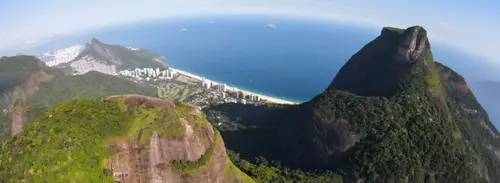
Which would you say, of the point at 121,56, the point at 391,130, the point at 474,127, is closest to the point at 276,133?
the point at 391,130

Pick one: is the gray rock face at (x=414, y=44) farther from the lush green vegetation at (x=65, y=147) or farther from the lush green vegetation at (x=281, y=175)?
the lush green vegetation at (x=65, y=147)

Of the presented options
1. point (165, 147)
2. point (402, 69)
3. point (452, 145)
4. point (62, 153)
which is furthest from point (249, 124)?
point (62, 153)

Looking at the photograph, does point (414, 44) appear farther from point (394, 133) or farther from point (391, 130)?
point (394, 133)

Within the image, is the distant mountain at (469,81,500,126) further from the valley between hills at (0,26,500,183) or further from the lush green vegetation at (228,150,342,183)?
the lush green vegetation at (228,150,342,183)

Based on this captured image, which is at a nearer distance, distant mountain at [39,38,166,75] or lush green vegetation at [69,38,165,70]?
distant mountain at [39,38,166,75]

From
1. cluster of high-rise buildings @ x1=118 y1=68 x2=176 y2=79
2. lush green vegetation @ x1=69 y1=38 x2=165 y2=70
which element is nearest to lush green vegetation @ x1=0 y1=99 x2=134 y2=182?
cluster of high-rise buildings @ x1=118 y1=68 x2=176 y2=79

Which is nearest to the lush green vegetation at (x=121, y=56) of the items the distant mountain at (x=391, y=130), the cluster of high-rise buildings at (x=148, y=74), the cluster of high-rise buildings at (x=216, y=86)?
the cluster of high-rise buildings at (x=148, y=74)
